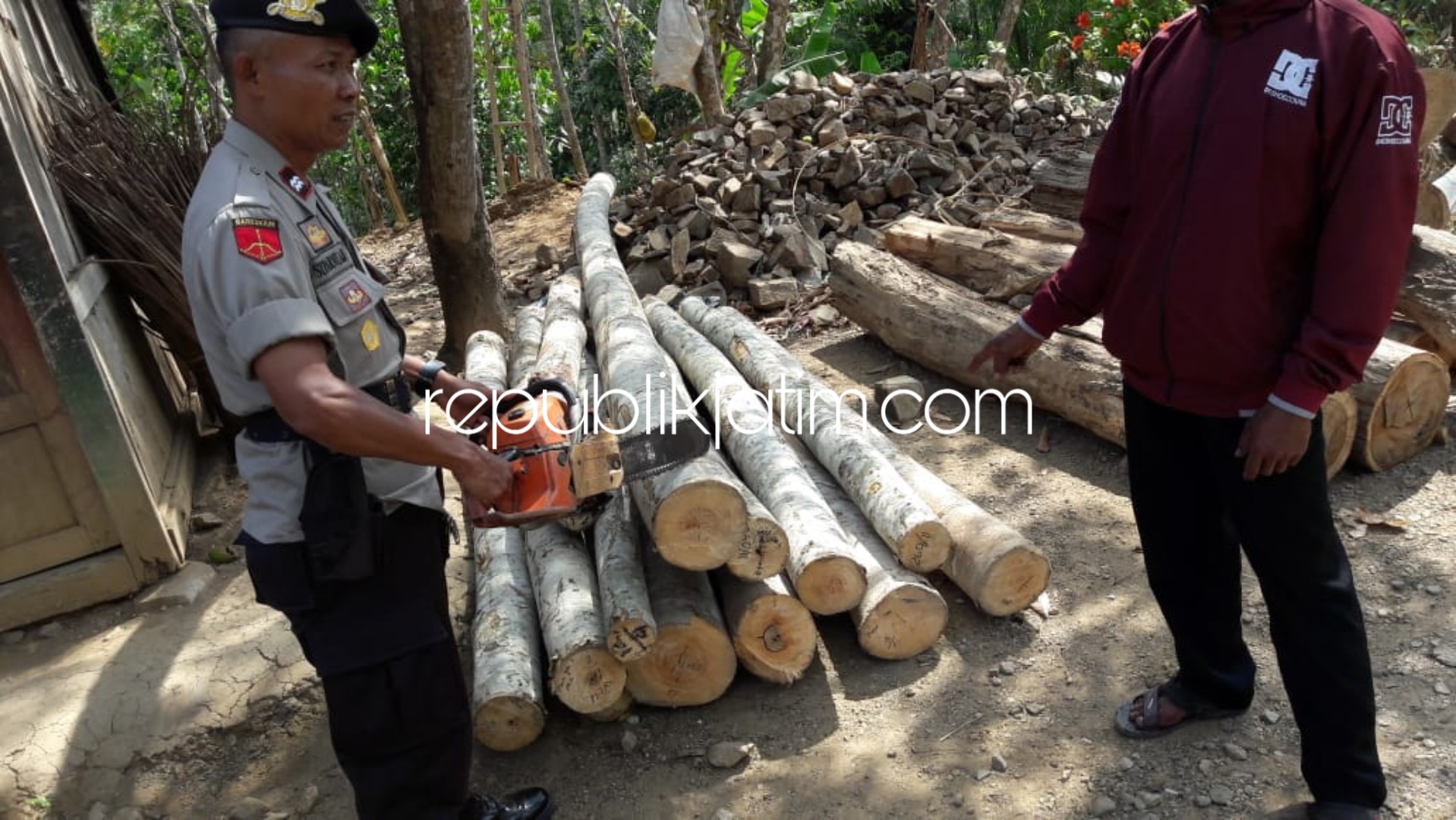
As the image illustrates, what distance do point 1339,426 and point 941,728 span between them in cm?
219

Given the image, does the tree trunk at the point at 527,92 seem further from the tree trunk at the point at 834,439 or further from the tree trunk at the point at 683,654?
the tree trunk at the point at 683,654

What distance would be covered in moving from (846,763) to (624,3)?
1709 cm

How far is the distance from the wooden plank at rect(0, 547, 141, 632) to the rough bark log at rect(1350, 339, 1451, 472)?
206 inches

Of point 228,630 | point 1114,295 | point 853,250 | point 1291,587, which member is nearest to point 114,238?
point 228,630

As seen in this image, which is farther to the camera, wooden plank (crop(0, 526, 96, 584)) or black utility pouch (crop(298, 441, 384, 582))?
wooden plank (crop(0, 526, 96, 584))

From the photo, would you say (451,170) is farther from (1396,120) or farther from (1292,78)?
(1396,120)

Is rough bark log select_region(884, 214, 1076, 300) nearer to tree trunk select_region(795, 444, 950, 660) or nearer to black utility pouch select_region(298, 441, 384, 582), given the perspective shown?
tree trunk select_region(795, 444, 950, 660)

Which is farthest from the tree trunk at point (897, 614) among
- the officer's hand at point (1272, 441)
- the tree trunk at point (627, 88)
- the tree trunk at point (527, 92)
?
the tree trunk at point (527, 92)

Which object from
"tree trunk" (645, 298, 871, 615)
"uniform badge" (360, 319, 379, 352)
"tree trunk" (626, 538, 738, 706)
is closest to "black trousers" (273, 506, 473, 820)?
"uniform badge" (360, 319, 379, 352)

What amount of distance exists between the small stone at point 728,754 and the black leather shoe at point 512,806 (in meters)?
0.52

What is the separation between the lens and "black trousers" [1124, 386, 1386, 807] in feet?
7.52

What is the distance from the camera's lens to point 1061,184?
702 centimetres

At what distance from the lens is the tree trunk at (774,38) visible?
436 inches

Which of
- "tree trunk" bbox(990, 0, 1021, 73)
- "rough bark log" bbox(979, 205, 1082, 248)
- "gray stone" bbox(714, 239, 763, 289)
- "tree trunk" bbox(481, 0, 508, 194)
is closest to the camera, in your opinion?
"rough bark log" bbox(979, 205, 1082, 248)
